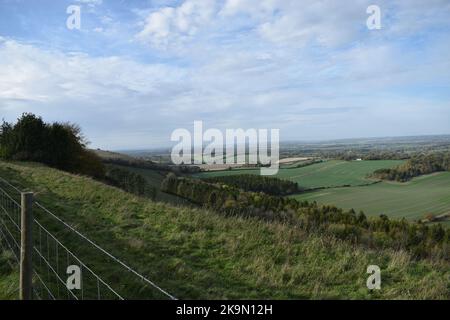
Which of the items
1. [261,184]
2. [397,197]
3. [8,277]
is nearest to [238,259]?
[8,277]

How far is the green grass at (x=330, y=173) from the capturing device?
80.4m

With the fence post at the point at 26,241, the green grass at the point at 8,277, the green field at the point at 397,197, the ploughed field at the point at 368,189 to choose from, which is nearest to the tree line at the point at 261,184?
the ploughed field at the point at 368,189

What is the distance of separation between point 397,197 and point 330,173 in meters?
19.5

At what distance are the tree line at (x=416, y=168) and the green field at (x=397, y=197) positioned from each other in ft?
6.04

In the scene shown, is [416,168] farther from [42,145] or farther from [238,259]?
[238,259]

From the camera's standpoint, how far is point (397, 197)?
69000mm

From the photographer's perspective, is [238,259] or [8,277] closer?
[8,277]

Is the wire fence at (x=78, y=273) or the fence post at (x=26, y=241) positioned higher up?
the fence post at (x=26, y=241)

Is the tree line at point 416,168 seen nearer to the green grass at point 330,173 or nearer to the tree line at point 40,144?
the green grass at point 330,173

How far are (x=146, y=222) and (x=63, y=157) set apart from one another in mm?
28964

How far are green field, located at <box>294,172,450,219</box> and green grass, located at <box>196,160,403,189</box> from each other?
4300 mm
